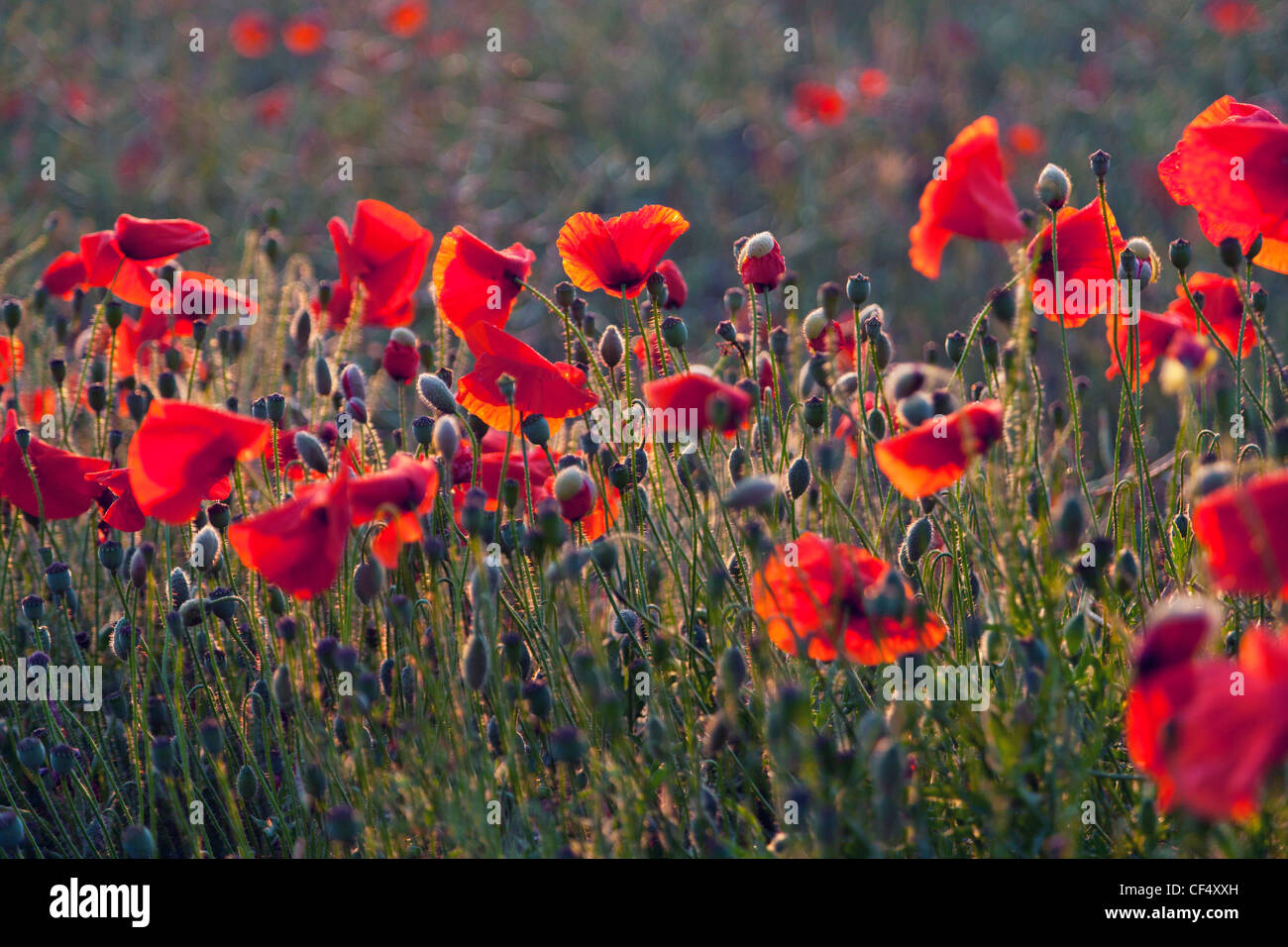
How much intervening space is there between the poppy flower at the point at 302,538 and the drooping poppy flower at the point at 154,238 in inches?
33.4

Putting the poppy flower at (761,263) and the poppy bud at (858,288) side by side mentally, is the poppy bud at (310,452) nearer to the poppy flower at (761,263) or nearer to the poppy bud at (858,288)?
the poppy flower at (761,263)

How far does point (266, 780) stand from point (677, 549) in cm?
70

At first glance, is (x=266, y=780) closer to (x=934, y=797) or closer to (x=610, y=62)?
(x=934, y=797)

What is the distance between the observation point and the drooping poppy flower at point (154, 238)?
1.96 m

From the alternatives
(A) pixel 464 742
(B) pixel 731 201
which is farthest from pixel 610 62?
(A) pixel 464 742

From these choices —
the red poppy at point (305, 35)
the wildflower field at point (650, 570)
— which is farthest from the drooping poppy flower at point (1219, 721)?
the red poppy at point (305, 35)

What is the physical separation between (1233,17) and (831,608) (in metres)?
5.41

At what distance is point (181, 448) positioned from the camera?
140 centimetres

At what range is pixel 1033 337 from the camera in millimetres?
1825

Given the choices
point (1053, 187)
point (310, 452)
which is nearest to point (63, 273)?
point (310, 452)

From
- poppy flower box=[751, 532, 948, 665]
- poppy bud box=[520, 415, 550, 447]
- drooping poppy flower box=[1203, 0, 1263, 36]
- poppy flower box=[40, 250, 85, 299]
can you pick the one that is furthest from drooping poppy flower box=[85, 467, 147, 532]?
drooping poppy flower box=[1203, 0, 1263, 36]

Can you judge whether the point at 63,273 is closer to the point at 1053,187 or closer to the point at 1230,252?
the point at 1053,187
